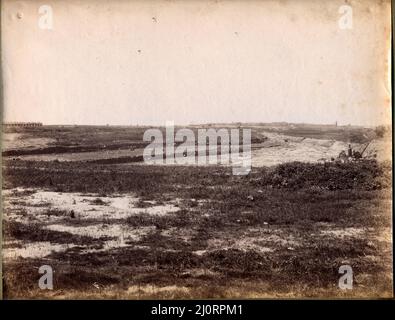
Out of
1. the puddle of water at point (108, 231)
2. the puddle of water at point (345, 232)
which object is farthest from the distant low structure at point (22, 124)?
the puddle of water at point (345, 232)

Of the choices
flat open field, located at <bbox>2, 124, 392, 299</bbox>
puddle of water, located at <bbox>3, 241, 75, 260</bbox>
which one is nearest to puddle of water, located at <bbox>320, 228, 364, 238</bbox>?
flat open field, located at <bbox>2, 124, 392, 299</bbox>

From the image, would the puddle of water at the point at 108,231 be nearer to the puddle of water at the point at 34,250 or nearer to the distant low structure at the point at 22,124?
the puddle of water at the point at 34,250

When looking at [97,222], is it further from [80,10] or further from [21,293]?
[80,10]

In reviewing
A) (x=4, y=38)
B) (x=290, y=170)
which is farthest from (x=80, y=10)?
(x=290, y=170)

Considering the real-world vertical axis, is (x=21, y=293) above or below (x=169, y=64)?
below

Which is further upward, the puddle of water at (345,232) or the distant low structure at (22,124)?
the distant low structure at (22,124)

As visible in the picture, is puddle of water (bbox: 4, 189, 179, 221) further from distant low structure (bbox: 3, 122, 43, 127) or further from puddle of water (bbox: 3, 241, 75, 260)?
distant low structure (bbox: 3, 122, 43, 127)
